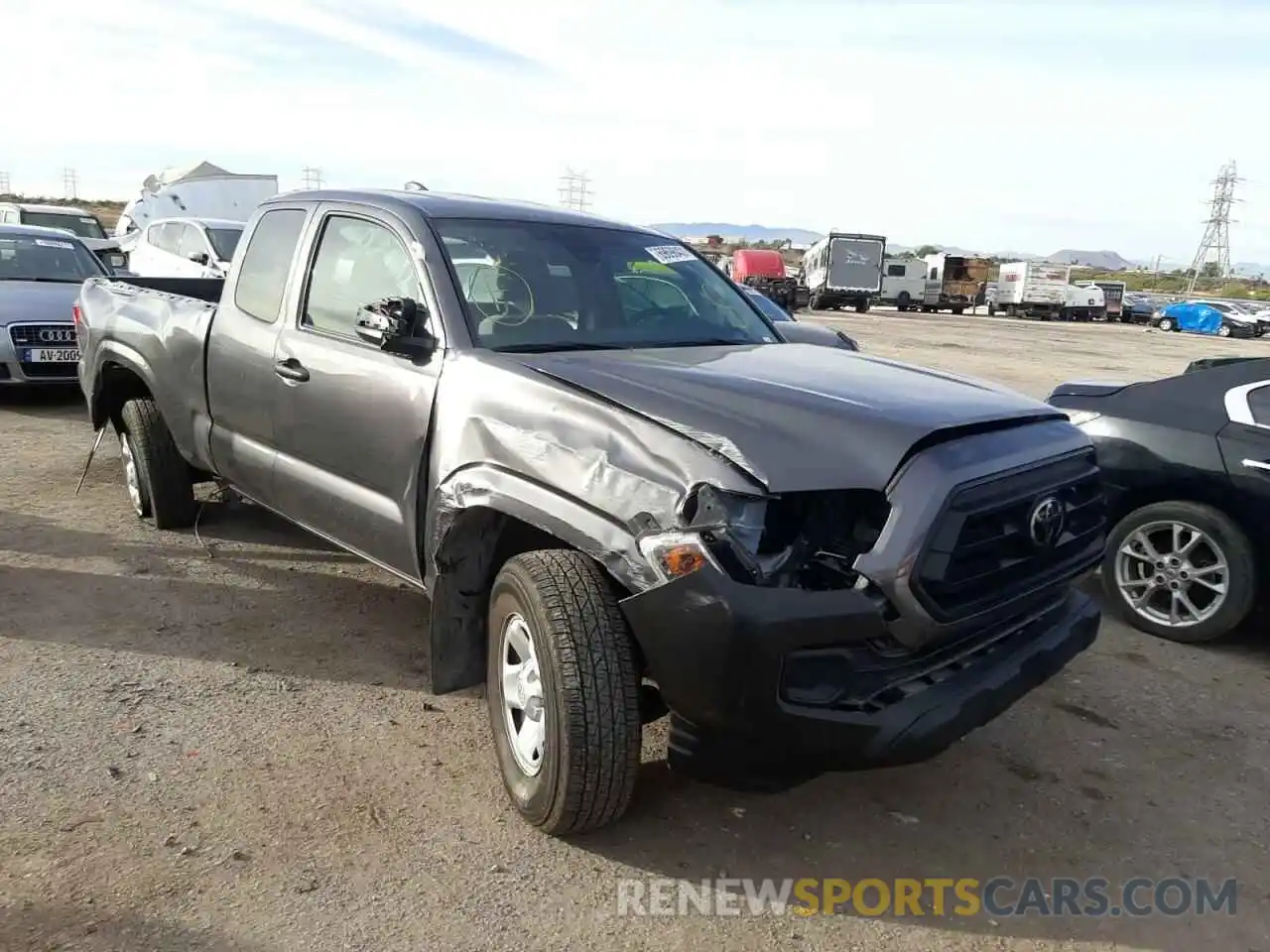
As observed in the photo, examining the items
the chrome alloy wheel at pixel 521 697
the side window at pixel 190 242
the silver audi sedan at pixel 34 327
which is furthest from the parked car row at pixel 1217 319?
the chrome alloy wheel at pixel 521 697

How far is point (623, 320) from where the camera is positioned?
3.91 m

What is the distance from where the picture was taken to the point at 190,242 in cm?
1330

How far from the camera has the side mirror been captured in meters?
3.43

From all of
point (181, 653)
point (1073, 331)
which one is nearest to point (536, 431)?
point (181, 653)

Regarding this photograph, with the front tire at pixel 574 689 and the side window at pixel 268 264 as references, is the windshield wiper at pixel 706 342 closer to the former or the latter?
the front tire at pixel 574 689

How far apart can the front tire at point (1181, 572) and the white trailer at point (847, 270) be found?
3466 centimetres

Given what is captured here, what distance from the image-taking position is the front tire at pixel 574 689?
9.00 feet

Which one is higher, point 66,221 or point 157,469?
point 66,221

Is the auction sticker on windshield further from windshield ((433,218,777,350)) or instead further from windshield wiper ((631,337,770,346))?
windshield wiper ((631,337,770,346))

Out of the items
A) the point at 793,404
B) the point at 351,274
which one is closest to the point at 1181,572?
the point at 793,404

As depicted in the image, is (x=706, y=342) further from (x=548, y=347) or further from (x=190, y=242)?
(x=190, y=242)

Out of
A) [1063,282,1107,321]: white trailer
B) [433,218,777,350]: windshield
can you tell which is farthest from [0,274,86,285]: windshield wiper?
[1063,282,1107,321]: white trailer

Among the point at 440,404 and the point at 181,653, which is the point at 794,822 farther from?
the point at 181,653

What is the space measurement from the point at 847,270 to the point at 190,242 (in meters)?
29.4
